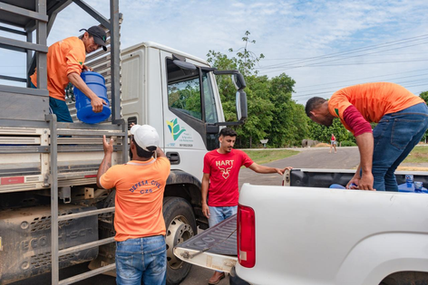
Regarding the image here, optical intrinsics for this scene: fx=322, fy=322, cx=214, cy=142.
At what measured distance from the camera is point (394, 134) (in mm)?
2551

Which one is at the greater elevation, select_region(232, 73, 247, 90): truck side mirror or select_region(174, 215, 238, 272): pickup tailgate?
select_region(232, 73, 247, 90): truck side mirror

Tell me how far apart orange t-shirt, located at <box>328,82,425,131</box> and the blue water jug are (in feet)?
6.68

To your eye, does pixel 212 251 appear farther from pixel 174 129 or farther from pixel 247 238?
pixel 174 129

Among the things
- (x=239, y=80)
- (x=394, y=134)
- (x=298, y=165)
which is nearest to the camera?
(x=394, y=134)

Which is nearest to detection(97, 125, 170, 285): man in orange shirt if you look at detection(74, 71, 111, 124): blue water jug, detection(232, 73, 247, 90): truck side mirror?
detection(74, 71, 111, 124): blue water jug

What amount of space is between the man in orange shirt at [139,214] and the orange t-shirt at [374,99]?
1.48 meters

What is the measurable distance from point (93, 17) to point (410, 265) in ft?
11.4

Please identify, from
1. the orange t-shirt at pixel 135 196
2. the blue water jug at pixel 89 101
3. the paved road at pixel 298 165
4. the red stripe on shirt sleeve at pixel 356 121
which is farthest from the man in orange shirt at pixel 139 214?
the paved road at pixel 298 165

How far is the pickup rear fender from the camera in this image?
1673 millimetres

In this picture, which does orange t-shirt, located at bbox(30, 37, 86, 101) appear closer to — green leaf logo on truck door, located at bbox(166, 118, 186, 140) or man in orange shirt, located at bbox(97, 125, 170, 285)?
man in orange shirt, located at bbox(97, 125, 170, 285)

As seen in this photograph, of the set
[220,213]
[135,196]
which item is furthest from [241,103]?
[135,196]

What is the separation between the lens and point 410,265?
168 centimetres

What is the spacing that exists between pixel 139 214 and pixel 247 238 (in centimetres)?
88

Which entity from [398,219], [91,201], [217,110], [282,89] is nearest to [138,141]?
[91,201]
